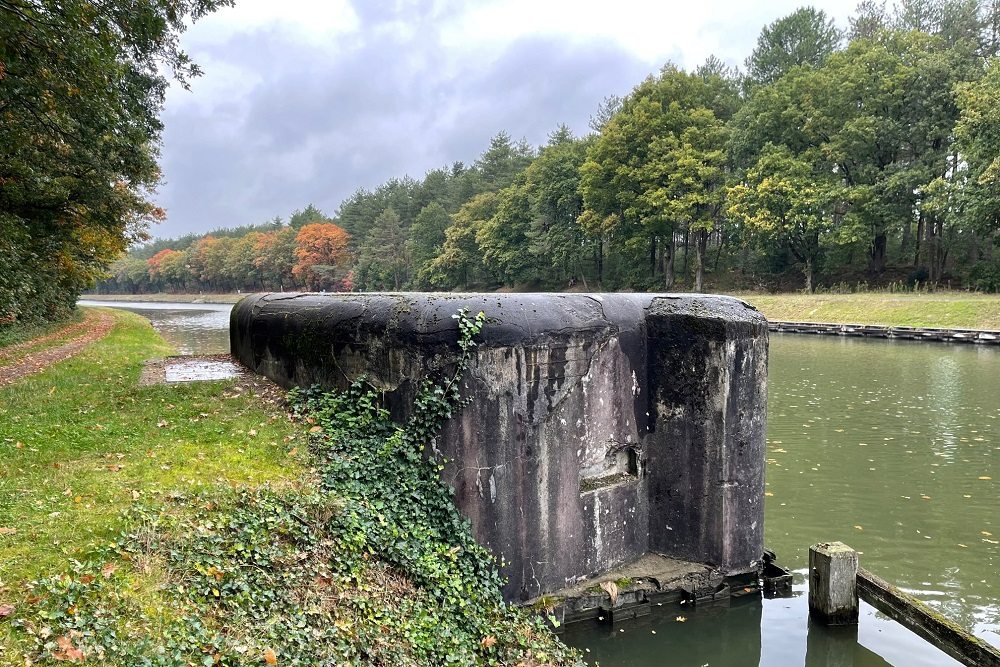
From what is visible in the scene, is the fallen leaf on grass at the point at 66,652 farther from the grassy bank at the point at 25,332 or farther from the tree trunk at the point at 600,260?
the tree trunk at the point at 600,260

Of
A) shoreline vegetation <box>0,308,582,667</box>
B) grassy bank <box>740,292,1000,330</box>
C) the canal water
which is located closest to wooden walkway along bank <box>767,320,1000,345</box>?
grassy bank <box>740,292,1000,330</box>

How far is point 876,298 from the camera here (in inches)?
1368

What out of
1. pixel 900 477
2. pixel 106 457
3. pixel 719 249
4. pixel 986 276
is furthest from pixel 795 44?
pixel 106 457

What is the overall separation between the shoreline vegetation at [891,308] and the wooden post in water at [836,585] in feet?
78.6

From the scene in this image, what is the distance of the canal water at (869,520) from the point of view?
21.0 feet

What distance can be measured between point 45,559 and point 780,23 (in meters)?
63.3

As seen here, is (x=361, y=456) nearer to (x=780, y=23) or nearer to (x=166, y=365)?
(x=166, y=365)

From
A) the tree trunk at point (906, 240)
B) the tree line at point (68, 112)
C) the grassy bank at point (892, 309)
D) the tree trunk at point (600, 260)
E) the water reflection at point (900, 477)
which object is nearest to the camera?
the water reflection at point (900, 477)

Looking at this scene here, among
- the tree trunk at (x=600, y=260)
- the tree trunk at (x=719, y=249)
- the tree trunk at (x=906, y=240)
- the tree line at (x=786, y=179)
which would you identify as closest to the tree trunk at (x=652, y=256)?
the tree line at (x=786, y=179)

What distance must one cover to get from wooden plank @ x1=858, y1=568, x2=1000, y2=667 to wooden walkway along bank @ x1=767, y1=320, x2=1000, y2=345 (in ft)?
64.9

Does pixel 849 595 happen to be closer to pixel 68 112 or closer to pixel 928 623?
pixel 928 623

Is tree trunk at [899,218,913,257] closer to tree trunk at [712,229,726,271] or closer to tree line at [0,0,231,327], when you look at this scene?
tree trunk at [712,229,726,271]

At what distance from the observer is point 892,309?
33.0 metres

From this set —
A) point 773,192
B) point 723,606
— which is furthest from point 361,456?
point 773,192
